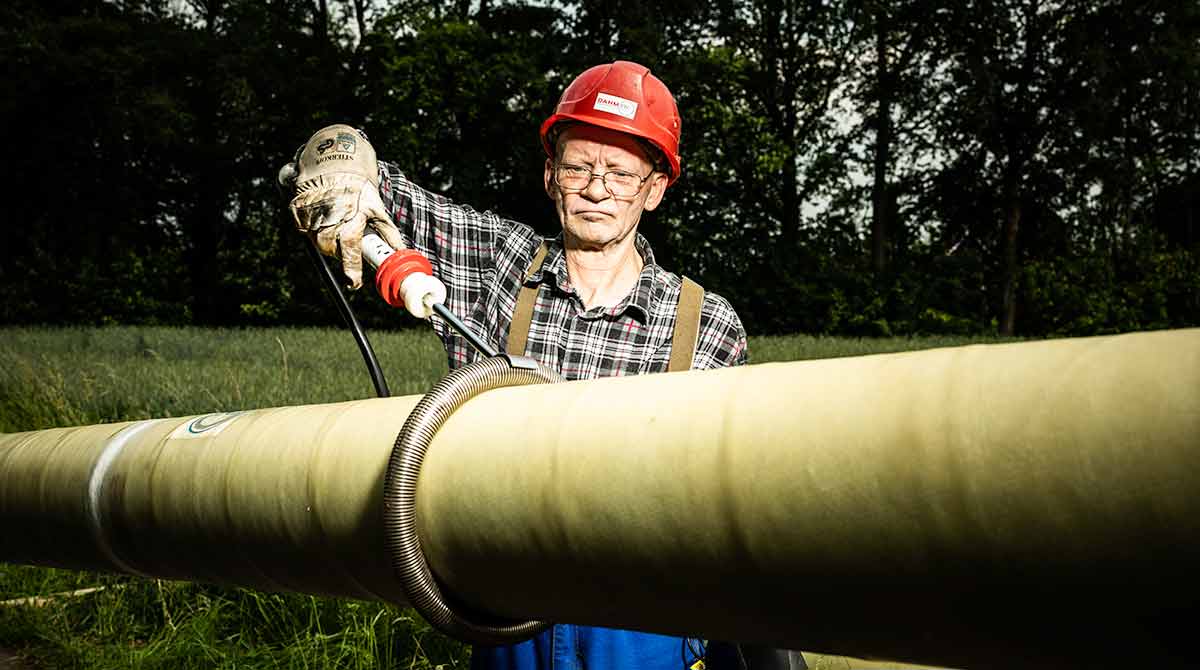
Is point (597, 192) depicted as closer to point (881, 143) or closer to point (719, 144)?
point (719, 144)

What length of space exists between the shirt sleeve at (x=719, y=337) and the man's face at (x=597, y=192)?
318mm

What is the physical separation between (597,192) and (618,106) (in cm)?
22

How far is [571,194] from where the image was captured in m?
2.62

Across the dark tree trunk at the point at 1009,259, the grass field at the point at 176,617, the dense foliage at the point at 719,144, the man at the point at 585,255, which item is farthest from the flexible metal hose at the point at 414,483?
the dark tree trunk at the point at 1009,259

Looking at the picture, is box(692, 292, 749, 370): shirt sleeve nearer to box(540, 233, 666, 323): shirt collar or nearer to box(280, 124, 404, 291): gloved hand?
box(540, 233, 666, 323): shirt collar

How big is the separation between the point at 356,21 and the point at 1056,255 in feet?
73.5

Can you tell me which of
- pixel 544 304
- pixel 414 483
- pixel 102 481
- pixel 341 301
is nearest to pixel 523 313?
pixel 544 304

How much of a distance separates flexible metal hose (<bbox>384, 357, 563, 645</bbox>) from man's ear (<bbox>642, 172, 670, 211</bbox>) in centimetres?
189

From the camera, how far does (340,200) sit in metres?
2.30

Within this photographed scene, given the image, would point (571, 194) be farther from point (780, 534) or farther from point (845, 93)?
point (845, 93)

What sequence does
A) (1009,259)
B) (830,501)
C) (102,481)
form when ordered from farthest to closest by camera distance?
(1009,259)
(102,481)
(830,501)

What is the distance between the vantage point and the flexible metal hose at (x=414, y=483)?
→ 2.74 ft

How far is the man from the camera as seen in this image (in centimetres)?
258

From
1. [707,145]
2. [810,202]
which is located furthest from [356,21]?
[810,202]
